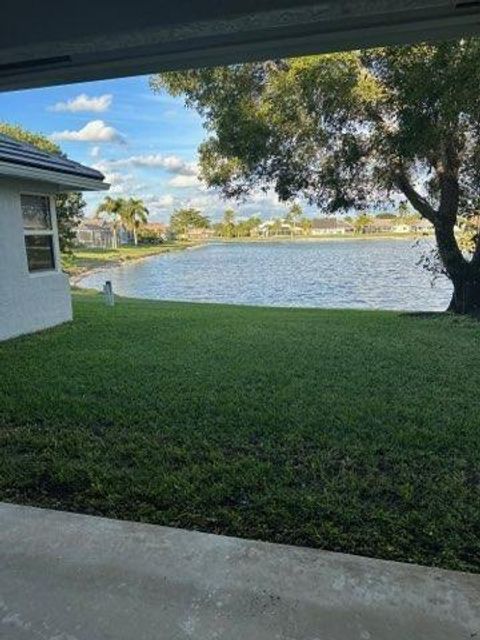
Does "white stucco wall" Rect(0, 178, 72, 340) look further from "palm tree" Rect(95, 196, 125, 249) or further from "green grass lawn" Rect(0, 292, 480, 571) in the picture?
"palm tree" Rect(95, 196, 125, 249)

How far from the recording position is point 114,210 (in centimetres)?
6153

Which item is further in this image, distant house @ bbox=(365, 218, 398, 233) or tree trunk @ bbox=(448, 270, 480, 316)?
distant house @ bbox=(365, 218, 398, 233)

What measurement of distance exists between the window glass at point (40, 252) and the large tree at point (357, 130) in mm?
4251

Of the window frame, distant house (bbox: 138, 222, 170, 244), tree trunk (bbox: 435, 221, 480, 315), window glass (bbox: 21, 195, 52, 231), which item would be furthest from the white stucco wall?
distant house (bbox: 138, 222, 170, 244)

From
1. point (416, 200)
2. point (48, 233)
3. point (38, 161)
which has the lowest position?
point (48, 233)

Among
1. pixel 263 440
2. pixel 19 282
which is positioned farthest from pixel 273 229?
pixel 263 440

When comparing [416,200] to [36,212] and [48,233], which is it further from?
[36,212]

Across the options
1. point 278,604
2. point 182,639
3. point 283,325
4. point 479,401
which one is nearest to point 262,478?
point 278,604

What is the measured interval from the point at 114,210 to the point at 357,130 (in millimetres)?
55078

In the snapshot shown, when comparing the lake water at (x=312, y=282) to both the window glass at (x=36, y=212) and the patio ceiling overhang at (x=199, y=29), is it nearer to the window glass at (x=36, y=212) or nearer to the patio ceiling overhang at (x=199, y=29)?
the window glass at (x=36, y=212)

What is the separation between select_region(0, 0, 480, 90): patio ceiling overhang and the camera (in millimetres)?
2361

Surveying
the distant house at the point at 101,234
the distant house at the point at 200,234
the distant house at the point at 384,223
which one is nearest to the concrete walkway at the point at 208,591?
the distant house at the point at 384,223

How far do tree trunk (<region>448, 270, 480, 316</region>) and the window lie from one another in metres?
8.63

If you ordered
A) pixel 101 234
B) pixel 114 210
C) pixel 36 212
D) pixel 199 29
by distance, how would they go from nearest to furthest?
pixel 199 29
pixel 36 212
pixel 114 210
pixel 101 234
